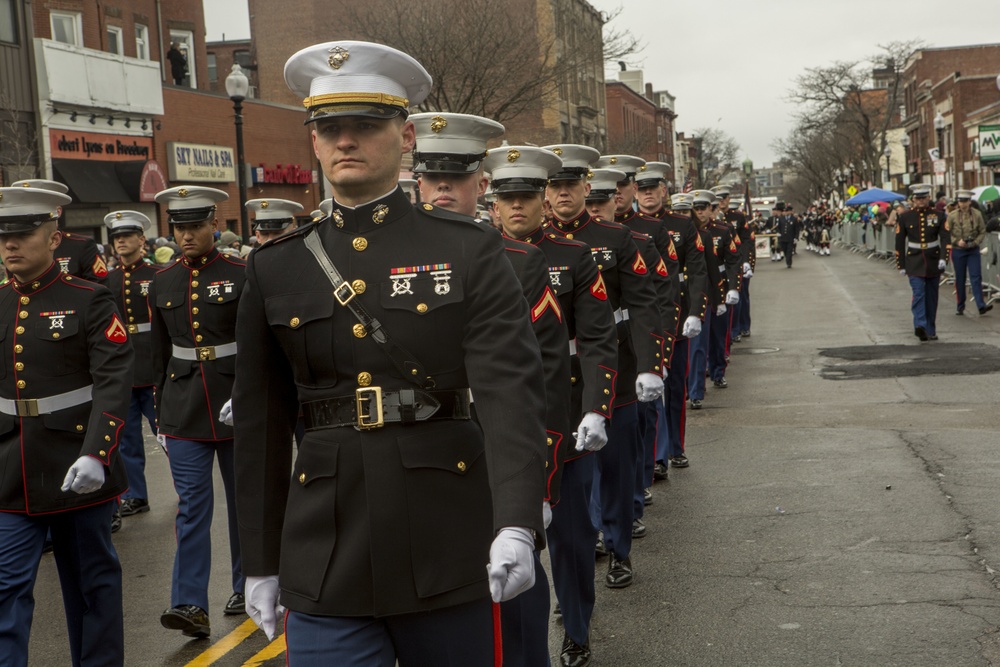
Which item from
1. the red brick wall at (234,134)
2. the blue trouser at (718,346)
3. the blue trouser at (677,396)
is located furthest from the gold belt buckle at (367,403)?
the red brick wall at (234,134)

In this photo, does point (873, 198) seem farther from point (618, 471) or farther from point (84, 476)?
point (84, 476)

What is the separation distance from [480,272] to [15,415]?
305 cm

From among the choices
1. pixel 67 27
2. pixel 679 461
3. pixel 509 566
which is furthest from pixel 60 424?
pixel 67 27

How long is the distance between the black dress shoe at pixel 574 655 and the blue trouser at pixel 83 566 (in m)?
1.94

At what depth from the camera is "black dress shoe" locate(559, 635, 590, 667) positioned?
5.68 meters

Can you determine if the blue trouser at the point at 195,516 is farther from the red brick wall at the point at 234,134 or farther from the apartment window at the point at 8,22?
the red brick wall at the point at 234,134

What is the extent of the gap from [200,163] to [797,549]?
1112 inches

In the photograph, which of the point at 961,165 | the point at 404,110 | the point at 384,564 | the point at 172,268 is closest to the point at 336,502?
the point at 384,564

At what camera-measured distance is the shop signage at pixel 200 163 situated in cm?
3200

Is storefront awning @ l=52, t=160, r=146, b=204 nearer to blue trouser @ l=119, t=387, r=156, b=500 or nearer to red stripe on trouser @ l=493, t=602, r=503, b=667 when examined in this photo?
blue trouser @ l=119, t=387, r=156, b=500

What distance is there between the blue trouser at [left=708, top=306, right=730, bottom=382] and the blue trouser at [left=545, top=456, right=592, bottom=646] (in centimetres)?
908

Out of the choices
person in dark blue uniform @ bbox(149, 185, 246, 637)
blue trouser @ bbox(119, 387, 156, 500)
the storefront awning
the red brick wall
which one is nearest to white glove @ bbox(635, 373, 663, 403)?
person in dark blue uniform @ bbox(149, 185, 246, 637)

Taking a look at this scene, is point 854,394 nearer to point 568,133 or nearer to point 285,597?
point 285,597

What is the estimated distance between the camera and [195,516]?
259 inches
